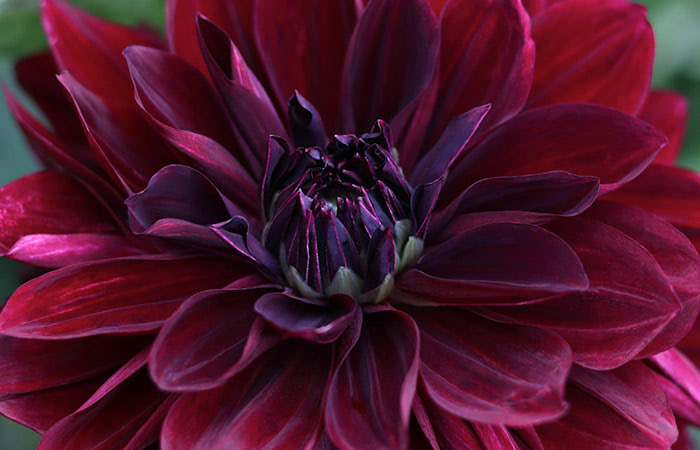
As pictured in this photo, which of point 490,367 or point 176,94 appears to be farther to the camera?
point 176,94

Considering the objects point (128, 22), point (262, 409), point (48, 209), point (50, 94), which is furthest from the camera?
point (128, 22)

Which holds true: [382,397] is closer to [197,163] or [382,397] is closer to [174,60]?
[197,163]

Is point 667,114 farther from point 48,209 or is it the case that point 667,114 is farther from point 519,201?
point 48,209

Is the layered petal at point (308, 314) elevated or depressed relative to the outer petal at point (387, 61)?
depressed

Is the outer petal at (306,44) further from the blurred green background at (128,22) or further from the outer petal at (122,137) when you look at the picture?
the blurred green background at (128,22)

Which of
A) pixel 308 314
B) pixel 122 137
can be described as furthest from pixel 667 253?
pixel 122 137

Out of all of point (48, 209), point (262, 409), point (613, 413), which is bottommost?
point (613, 413)

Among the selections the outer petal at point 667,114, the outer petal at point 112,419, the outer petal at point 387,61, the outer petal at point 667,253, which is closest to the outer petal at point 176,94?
the outer petal at point 387,61
